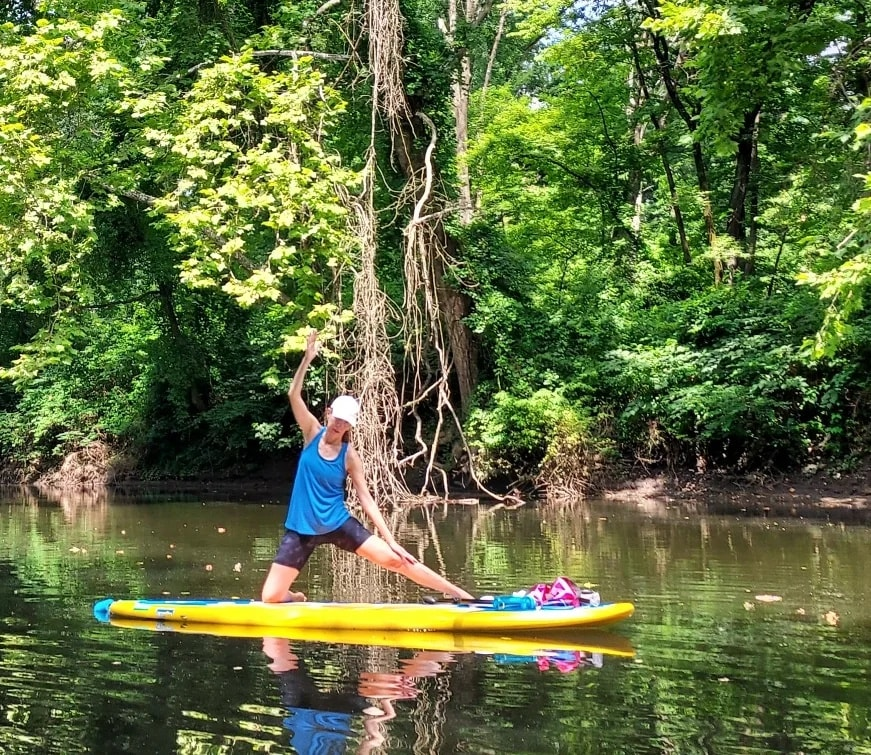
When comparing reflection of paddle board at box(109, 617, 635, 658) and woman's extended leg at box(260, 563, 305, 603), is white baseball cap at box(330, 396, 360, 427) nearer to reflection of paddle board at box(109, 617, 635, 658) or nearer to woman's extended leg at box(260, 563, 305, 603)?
woman's extended leg at box(260, 563, 305, 603)

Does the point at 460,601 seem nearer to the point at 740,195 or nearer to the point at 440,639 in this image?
the point at 440,639

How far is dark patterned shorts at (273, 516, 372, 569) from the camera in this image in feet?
24.0

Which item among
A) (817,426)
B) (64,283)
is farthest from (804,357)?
(64,283)

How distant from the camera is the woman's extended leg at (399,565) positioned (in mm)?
7316

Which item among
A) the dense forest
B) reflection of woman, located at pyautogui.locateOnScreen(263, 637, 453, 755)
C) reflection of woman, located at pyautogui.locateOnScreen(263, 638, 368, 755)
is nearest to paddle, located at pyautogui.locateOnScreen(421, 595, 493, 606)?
reflection of woman, located at pyautogui.locateOnScreen(263, 637, 453, 755)

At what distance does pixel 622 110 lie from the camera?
77.0ft

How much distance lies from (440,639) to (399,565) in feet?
2.34

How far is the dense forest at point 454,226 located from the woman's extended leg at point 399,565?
3.33 metres

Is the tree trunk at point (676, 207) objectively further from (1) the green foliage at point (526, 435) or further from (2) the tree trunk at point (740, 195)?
(1) the green foliage at point (526, 435)

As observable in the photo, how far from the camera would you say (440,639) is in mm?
6867

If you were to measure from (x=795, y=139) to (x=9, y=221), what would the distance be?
1464cm

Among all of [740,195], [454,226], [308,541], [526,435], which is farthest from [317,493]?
[740,195]

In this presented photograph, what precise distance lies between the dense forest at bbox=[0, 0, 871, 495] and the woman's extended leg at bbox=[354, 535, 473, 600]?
3.33 m

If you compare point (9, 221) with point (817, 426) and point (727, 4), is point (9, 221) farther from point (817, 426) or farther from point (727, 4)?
Answer: point (817, 426)
